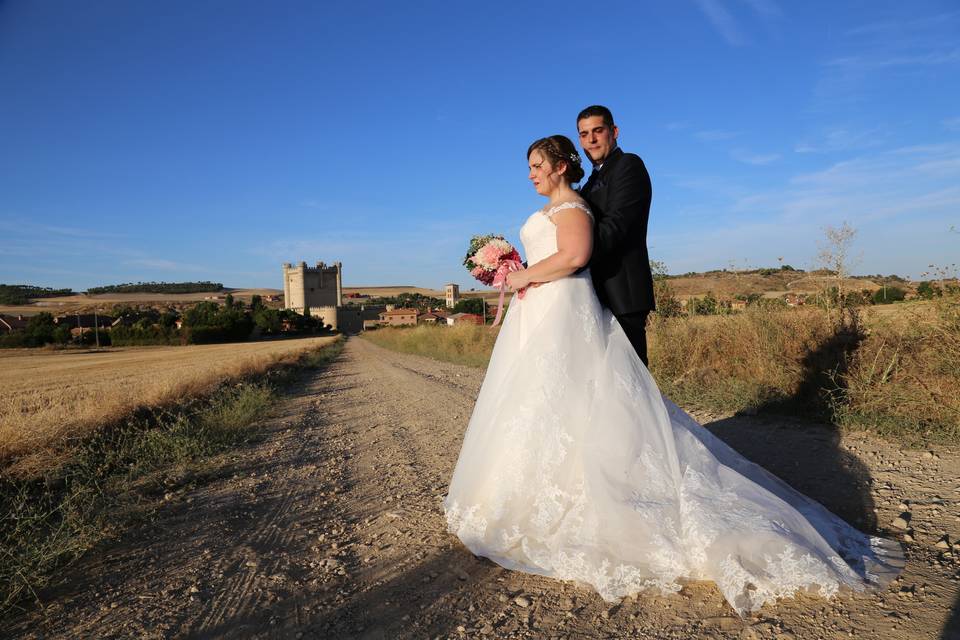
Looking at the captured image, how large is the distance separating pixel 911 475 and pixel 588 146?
3171 millimetres

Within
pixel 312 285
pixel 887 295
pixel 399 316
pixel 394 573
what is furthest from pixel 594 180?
pixel 312 285

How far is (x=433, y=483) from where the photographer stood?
4387mm

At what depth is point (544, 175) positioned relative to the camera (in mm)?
3174

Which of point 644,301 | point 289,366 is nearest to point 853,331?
point 644,301

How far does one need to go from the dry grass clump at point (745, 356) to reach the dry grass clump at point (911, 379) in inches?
19.4

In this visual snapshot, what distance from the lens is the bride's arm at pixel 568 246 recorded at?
290cm

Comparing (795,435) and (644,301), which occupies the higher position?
(644,301)

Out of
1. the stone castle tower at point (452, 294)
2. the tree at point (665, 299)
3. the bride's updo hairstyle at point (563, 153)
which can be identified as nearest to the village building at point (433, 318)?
the stone castle tower at point (452, 294)

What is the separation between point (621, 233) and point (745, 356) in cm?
555

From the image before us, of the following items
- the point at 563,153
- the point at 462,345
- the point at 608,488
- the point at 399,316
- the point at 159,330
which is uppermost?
the point at 563,153

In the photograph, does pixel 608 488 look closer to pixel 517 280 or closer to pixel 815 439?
pixel 517 280

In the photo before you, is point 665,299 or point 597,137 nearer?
point 597,137

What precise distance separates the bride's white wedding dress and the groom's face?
0.52 m

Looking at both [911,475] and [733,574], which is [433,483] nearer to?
[733,574]
